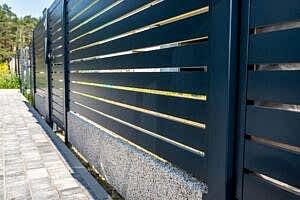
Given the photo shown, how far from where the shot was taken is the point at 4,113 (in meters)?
9.01

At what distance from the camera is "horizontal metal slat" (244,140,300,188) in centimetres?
110

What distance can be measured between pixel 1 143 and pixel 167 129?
13.3ft

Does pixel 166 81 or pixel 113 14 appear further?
pixel 113 14

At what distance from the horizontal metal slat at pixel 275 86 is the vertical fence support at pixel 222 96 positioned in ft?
0.35

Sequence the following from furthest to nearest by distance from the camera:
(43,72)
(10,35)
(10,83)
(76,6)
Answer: (10,35), (10,83), (43,72), (76,6)

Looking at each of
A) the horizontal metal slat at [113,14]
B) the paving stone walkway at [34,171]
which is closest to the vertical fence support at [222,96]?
the horizontal metal slat at [113,14]

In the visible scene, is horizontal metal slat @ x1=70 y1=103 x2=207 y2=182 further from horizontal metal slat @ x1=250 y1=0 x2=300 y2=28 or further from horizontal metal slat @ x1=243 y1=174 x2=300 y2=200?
horizontal metal slat @ x1=250 y1=0 x2=300 y2=28

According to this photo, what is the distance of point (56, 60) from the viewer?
20.3 feet

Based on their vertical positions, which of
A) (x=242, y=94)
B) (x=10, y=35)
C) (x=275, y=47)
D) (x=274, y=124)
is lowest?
(x=274, y=124)

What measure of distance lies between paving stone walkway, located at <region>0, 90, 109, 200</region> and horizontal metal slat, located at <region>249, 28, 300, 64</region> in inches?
84.0

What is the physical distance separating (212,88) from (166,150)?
0.68 m

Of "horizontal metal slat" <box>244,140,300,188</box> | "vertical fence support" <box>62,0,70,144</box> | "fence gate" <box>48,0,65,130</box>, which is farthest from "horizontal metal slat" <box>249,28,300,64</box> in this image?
"fence gate" <box>48,0,65,130</box>

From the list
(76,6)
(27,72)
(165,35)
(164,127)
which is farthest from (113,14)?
(27,72)

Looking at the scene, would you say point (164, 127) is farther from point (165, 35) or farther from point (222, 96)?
point (222, 96)
